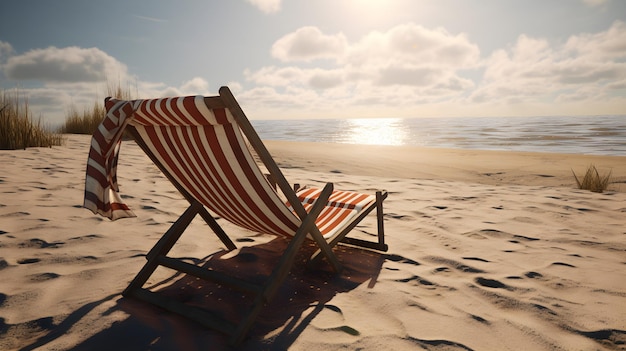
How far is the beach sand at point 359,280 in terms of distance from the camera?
169 cm

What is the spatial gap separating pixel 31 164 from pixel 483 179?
7.40 m

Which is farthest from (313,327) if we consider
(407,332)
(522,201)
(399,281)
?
(522,201)

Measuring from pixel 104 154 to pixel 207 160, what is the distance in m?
0.48

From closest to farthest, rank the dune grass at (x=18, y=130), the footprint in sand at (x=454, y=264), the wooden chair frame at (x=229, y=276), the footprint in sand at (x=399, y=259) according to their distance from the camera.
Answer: the wooden chair frame at (x=229, y=276) → the footprint in sand at (x=454, y=264) → the footprint in sand at (x=399, y=259) → the dune grass at (x=18, y=130)

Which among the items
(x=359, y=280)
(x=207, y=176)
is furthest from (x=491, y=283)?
(x=207, y=176)

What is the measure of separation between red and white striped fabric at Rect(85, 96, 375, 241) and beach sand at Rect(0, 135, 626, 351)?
47cm

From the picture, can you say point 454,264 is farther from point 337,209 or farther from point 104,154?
point 104,154

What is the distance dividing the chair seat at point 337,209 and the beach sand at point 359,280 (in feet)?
0.99

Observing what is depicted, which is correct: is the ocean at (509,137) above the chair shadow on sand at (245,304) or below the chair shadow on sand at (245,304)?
above

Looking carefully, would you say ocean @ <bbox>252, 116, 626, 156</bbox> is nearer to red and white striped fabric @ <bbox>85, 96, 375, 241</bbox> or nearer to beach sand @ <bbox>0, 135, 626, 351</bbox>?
beach sand @ <bbox>0, 135, 626, 351</bbox>

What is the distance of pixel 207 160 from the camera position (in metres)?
1.94

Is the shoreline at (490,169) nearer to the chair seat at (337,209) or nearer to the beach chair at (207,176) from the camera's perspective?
the chair seat at (337,209)

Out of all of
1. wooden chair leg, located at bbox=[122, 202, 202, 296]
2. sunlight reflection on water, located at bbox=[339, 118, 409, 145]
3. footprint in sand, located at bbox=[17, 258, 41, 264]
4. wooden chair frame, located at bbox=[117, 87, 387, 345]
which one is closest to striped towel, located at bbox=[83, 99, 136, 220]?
wooden chair frame, located at bbox=[117, 87, 387, 345]

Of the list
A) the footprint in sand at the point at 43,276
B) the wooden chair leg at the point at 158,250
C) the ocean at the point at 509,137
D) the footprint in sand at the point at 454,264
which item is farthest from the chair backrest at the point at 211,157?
the ocean at the point at 509,137
